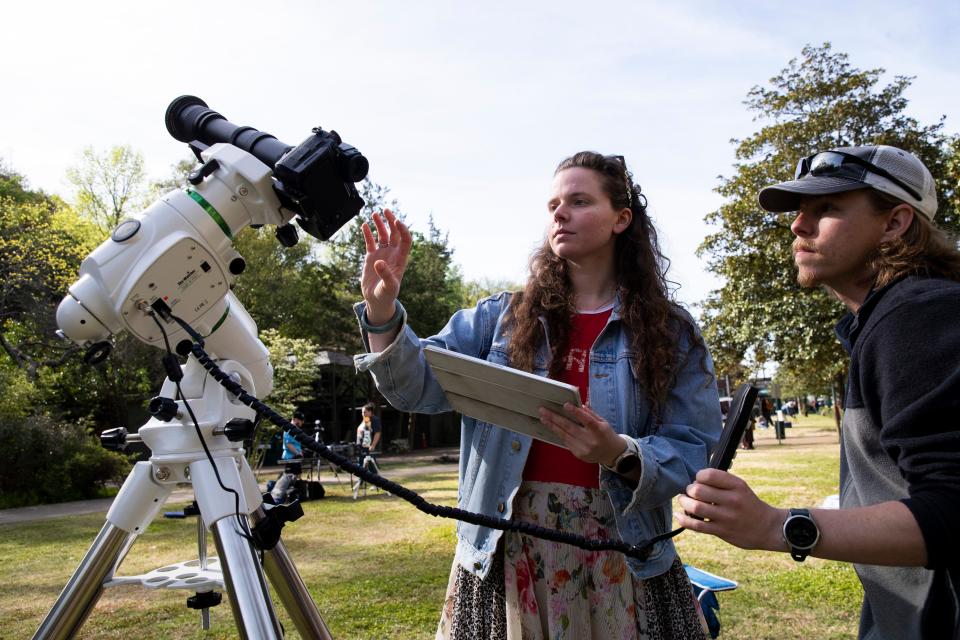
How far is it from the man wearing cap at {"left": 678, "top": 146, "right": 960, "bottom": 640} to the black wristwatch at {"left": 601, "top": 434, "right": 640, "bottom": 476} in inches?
15.2

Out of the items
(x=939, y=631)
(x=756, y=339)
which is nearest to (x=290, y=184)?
(x=939, y=631)

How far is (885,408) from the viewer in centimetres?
132

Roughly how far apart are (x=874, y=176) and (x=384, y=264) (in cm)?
130

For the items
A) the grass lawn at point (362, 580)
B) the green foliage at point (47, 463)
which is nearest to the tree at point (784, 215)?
the grass lawn at point (362, 580)

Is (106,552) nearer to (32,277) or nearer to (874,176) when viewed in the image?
(874,176)

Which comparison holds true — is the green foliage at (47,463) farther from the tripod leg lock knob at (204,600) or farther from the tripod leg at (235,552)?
the tripod leg at (235,552)

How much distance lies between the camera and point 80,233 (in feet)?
83.6

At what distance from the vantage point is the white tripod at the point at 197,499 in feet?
5.81

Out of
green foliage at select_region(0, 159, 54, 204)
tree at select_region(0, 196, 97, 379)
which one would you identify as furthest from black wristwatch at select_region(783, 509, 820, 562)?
green foliage at select_region(0, 159, 54, 204)

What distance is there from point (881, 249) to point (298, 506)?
1566 millimetres

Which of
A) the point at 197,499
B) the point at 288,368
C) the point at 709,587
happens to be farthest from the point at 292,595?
the point at 288,368

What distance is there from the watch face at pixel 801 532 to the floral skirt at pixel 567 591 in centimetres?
77

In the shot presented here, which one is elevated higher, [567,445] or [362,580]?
[567,445]

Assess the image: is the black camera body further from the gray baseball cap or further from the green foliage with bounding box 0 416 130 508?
the green foliage with bounding box 0 416 130 508
